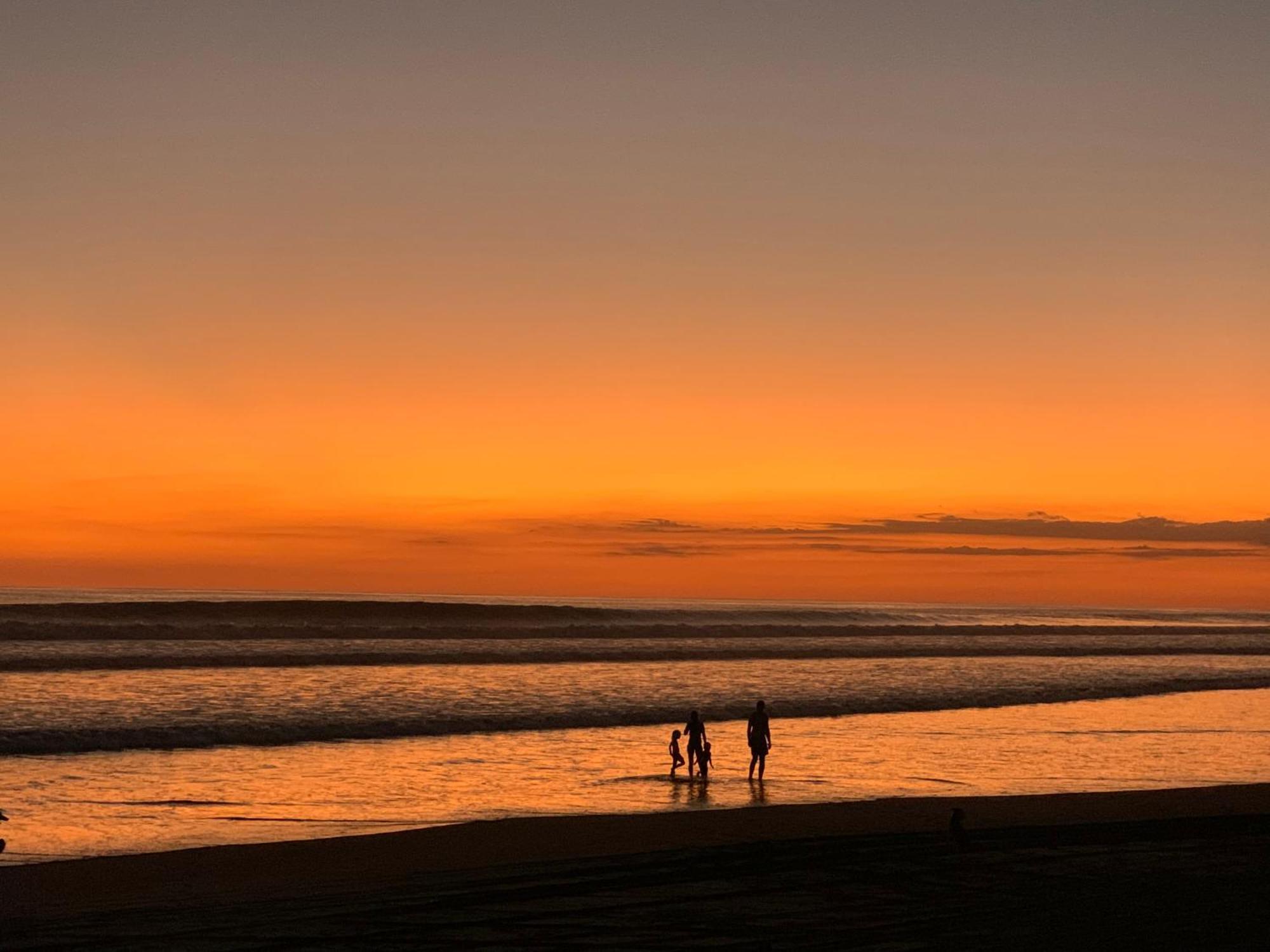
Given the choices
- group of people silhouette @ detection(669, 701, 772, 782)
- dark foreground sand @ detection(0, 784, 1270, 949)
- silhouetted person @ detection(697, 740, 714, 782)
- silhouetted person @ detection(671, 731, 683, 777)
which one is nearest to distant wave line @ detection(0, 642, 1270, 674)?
silhouetted person @ detection(671, 731, 683, 777)

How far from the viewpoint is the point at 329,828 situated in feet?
51.9

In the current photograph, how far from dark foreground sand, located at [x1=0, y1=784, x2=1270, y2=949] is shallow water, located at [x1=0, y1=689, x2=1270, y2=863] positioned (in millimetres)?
1614

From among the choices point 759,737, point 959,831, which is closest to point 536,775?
point 759,737

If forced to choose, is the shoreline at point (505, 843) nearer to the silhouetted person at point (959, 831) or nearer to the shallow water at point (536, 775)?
the silhouetted person at point (959, 831)

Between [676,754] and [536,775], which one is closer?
[536,775]

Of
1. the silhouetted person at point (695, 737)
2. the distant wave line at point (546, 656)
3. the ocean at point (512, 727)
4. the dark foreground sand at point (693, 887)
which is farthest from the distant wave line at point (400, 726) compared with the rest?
the distant wave line at point (546, 656)

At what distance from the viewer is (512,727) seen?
2725 cm

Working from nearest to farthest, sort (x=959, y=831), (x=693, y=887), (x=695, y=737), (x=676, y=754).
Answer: (x=693, y=887) < (x=959, y=831) < (x=695, y=737) < (x=676, y=754)

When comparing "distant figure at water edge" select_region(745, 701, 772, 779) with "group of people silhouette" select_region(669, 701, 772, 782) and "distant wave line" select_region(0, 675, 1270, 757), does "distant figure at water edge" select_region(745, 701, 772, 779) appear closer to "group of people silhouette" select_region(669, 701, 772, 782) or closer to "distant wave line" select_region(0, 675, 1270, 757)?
"group of people silhouette" select_region(669, 701, 772, 782)

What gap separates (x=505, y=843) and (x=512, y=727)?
1256cm

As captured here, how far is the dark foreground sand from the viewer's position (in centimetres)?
1059

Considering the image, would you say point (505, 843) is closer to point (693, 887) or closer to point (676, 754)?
point (693, 887)


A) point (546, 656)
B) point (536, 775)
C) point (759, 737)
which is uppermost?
point (759, 737)

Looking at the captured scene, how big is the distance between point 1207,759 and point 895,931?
15.7 meters
